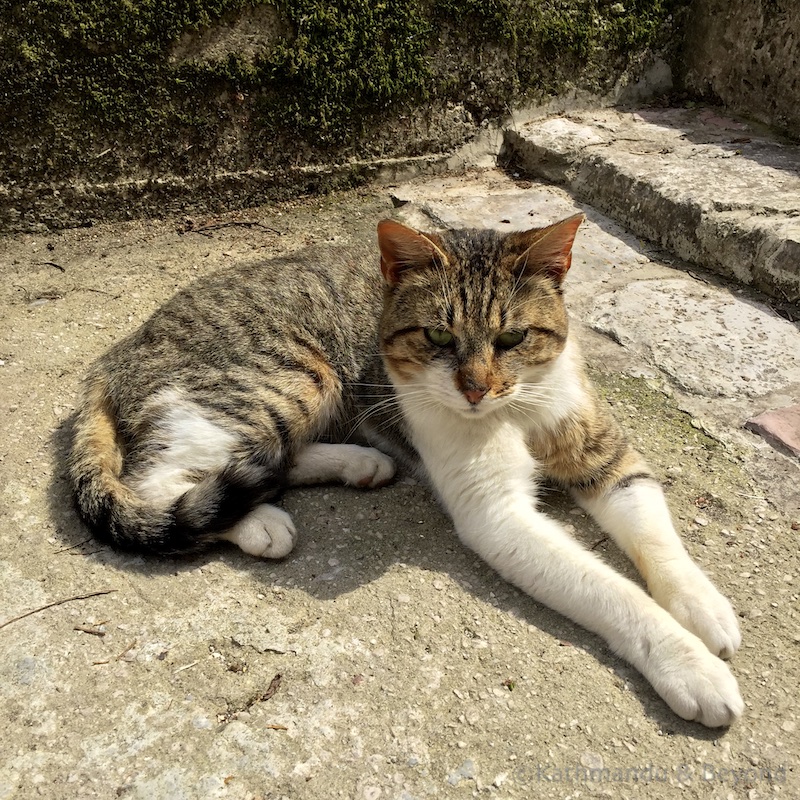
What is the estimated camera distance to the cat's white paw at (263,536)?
2.95m

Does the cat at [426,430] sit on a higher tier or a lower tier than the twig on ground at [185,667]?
higher

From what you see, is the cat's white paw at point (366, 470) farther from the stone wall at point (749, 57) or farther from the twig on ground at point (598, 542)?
the stone wall at point (749, 57)

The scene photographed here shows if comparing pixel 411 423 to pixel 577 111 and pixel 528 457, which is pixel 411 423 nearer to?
pixel 528 457

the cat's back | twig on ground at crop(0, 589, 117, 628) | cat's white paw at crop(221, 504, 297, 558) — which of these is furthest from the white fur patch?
twig on ground at crop(0, 589, 117, 628)

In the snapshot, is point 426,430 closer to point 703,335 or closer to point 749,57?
point 703,335

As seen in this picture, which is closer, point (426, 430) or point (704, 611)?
point (704, 611)

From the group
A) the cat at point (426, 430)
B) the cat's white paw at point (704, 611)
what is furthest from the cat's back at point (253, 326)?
the cat's white paw at point (704, 611)

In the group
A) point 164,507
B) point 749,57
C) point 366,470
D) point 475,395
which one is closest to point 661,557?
point 475,395

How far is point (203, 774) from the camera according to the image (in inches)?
85.3

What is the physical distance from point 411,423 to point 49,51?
358 cm

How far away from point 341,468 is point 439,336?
89cm

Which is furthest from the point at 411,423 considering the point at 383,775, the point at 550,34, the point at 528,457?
the point at 550,34

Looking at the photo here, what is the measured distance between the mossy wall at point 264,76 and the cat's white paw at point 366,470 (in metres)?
2.91

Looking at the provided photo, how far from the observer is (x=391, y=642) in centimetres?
263
